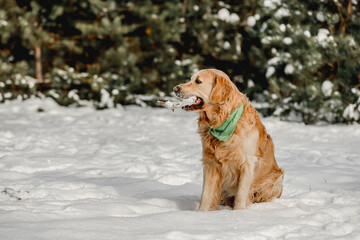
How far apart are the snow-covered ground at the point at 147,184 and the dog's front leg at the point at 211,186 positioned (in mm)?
166

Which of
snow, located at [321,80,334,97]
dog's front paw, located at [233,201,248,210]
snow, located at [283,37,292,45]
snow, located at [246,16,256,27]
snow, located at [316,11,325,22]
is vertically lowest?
dog's front paw, located at [233,201,248,210]

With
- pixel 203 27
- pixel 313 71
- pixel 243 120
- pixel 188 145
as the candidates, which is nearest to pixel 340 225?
pixel 243 120

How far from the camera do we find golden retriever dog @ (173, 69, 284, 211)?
10.7 ft

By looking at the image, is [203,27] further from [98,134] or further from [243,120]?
[243,120]

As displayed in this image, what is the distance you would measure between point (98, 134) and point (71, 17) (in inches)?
160

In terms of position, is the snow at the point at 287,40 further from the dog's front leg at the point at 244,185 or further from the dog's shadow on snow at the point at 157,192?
the dog's front leg at the point at 244,185

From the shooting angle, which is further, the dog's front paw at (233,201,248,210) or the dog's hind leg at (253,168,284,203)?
the dog's hind leg at (253,168,284,203)

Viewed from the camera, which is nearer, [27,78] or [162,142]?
[162,142]

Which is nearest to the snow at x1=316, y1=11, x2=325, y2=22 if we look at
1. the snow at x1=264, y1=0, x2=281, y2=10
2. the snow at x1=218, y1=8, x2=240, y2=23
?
the snow at x1=264, y1=0, x2=281, y2=10

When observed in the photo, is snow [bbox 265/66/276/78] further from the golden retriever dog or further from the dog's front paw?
the dog's front paw

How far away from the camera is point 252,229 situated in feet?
9.00

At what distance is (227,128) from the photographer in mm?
3230

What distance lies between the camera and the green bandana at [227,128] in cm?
323

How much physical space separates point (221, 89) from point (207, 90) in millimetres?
115
